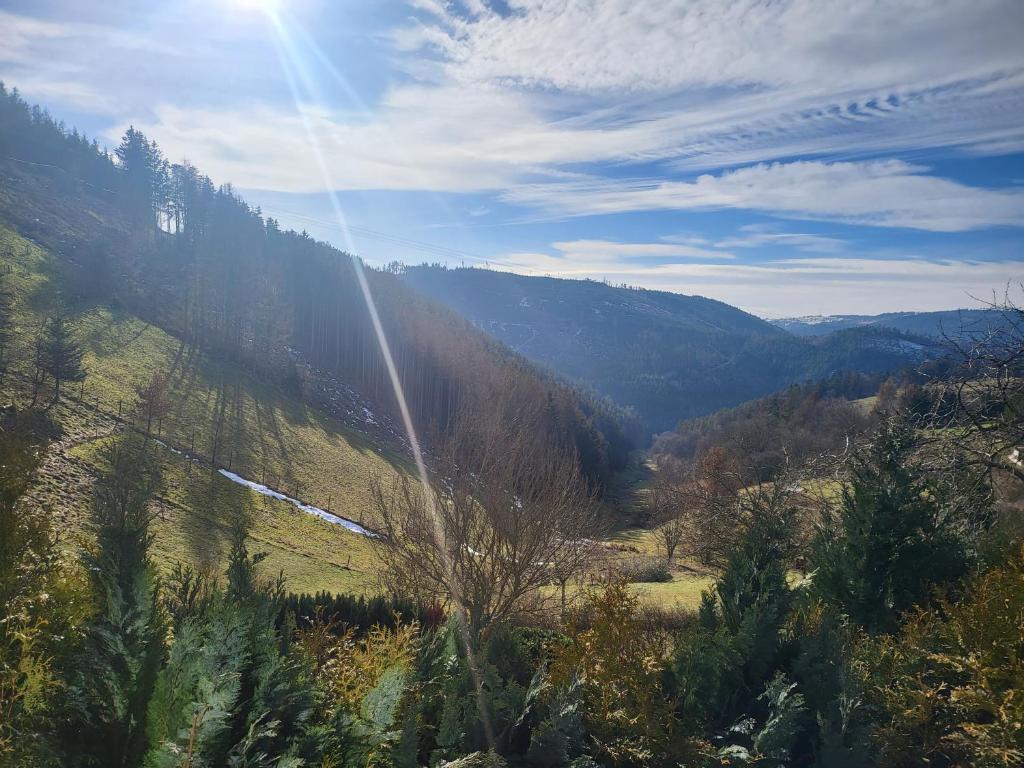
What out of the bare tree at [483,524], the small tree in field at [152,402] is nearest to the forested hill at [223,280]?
the small tree in field at [152,402]

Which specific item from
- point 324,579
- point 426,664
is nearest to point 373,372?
point 324,579

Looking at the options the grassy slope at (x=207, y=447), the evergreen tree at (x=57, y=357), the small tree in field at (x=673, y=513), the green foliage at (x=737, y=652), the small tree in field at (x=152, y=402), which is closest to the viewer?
the green foliage at (x=737, y=652)

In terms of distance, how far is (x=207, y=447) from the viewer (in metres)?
37.9

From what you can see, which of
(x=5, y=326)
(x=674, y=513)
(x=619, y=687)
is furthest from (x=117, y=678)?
(x=5, y=326)

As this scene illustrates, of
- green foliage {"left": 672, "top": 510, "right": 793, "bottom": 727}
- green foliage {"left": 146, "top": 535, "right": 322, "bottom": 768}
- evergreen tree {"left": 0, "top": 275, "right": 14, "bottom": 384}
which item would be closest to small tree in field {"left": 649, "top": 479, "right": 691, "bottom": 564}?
green foliage {"left": 672, "top": 510, "right": 793, "bottom": 727}

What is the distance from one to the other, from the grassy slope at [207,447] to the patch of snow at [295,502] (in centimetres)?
95

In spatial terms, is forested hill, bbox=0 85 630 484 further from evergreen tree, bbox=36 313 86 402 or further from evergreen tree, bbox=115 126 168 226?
evergreen tree, bbox=36 313 86 402

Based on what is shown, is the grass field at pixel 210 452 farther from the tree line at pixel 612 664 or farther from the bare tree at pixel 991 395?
the bare tree at pixel 991 395

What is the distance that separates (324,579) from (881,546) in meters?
21.9

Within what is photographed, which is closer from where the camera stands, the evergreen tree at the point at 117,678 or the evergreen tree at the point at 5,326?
the evergreen tree at the point at 117,678

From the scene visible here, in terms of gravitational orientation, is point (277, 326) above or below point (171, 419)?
above

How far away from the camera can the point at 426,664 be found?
7176mm

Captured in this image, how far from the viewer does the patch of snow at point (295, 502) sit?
116 feet

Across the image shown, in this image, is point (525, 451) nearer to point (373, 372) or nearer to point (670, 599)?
point (670, 599)
